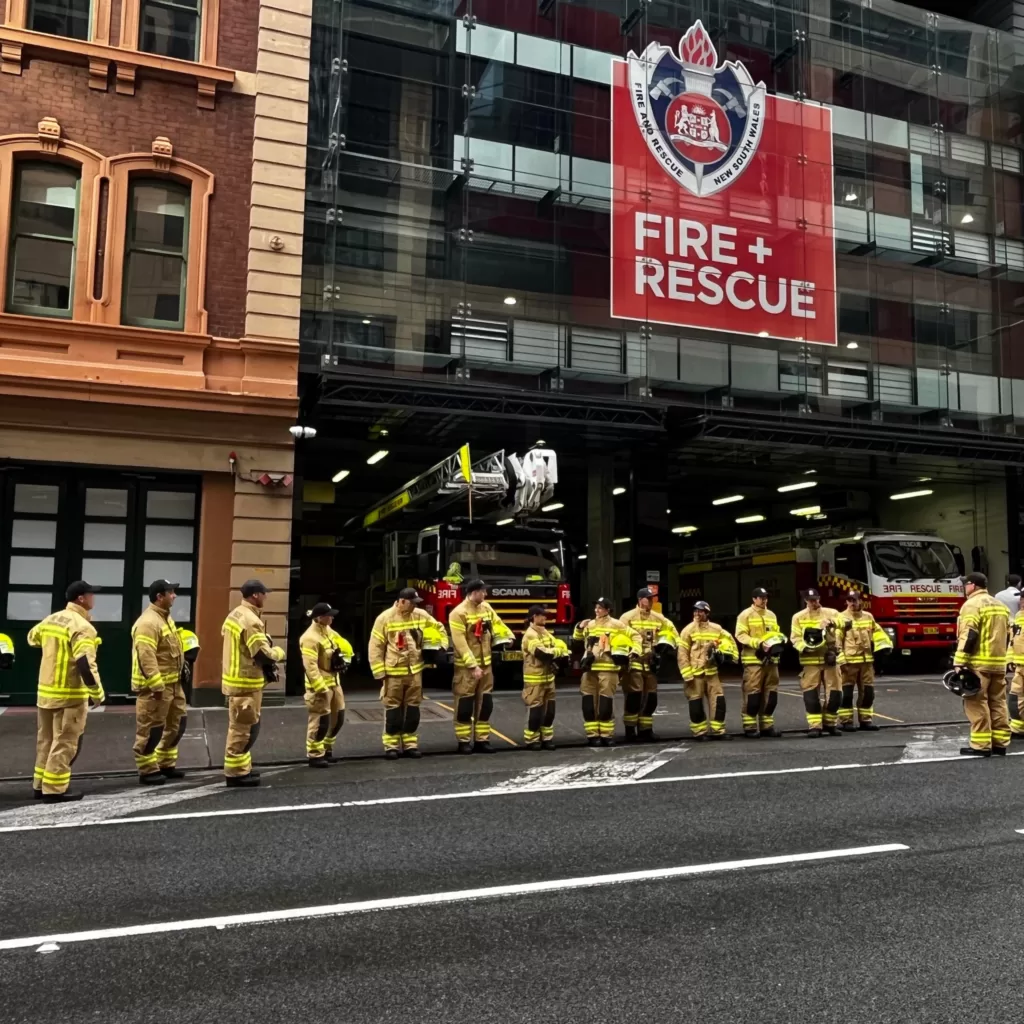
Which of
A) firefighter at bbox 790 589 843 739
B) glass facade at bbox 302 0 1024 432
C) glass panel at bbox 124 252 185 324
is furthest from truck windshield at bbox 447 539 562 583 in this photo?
glass panel at bbox 124 252 185 324

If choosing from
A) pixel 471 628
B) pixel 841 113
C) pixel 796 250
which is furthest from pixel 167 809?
pixel 841 113

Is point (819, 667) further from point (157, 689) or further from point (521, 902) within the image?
point (157, 689)

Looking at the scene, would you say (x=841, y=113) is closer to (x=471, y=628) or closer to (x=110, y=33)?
(x=110, y=33)

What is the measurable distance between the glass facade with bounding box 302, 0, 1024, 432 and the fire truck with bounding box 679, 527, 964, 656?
121 inches

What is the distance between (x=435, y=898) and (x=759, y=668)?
25.2ft

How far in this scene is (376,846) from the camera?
251 inches

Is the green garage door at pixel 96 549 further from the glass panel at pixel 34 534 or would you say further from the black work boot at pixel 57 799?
the black work boot at pixel 57 799

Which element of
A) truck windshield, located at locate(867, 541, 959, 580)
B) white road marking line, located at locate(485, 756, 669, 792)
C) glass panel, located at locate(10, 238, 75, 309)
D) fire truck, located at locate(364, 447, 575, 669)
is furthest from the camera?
truck windshield, located at locate(867, 541, 959, 580)

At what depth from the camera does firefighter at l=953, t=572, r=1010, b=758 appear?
1007 centimetres

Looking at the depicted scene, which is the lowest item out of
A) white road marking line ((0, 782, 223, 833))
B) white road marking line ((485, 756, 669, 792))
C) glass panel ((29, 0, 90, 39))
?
white road marking line ((0, 782, 223, 833))

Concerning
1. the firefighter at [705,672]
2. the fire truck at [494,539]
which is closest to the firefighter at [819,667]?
the firefighter at [705,672]

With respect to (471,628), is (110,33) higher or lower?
higher

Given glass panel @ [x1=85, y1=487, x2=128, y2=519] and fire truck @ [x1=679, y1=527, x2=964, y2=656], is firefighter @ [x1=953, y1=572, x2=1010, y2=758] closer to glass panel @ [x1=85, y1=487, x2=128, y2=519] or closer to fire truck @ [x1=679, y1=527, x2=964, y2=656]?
fire truck @ [x1=679, y1=527, x2=964, y2=656]

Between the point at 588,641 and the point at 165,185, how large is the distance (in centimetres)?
1030
